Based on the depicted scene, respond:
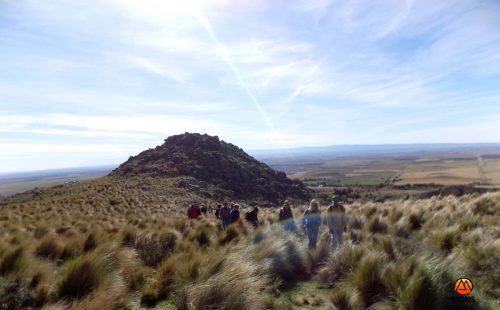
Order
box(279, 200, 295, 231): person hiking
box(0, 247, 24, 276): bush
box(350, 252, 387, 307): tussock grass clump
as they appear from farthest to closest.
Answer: box(279, 200, 295, 231): person hiking → box(0, 247, 24, 276): bush → box(350, 252, 387, 307): tussock grass clump

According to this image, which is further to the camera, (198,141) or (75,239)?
(198,141)

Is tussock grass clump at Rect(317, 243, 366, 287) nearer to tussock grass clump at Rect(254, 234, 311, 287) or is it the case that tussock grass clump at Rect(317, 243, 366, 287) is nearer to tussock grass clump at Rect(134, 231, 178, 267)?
tussock grass clump at Rect(254, 234, 311, 287)

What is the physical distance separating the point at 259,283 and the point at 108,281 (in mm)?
2563

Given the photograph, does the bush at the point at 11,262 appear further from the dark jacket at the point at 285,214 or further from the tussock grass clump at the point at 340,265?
the dark jacket at the point at 285,214

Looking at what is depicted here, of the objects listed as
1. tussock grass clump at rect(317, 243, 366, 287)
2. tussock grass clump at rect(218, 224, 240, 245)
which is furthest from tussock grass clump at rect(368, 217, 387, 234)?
tussock grass clump at rect(317, 243, 366, 287)

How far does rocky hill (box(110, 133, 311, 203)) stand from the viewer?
54.0 metres

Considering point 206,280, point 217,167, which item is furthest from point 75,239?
point 217,167

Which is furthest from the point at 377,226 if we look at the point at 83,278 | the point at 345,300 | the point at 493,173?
the point at 493,173

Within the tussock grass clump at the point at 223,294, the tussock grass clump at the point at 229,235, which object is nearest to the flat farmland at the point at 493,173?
the tussock grass clump at the point at 229,235

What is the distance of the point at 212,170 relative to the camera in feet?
190

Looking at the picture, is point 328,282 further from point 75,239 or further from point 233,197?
point 233,197

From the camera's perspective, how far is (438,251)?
26.5 ft

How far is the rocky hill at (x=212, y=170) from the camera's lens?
54031mm

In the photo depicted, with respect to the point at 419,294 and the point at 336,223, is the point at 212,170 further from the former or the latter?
the point at 419,294
